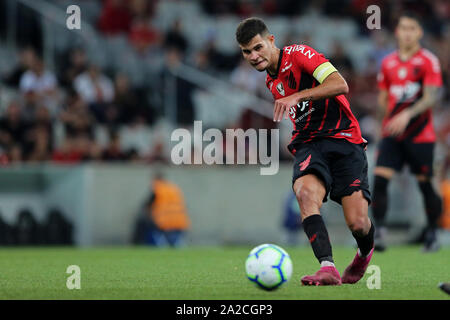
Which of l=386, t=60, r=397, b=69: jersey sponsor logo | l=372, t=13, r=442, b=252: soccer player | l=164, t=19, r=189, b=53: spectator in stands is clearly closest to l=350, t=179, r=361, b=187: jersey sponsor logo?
l=372, t=13, r=442, b=252: soccer player

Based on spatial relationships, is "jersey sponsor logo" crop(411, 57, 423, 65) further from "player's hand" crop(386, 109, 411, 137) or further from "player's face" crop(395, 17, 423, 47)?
"player's hand" crop(386, 109, 411, 137)

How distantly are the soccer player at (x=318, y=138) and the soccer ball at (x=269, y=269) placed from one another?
371 mm

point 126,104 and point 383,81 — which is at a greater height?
point 126,104

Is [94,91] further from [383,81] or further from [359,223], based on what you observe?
[359,223]

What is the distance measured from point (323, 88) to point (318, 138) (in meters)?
0.55

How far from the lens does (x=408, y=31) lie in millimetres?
10086

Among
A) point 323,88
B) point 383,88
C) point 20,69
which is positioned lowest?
point 323,88

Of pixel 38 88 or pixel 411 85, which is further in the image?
pixel 38 88

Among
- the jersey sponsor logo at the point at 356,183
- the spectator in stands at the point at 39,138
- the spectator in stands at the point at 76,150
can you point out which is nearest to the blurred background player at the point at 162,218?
the spectator in stands at the point at 76,150

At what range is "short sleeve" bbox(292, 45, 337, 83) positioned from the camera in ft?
20.5

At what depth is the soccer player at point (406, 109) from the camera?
10016mm

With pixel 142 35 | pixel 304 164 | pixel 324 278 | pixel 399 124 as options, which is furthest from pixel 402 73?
pixel 142 35

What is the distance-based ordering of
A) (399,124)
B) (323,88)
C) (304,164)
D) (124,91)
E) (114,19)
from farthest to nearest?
(114,19), (124,91), (399,124), (304,164), (323,88)
